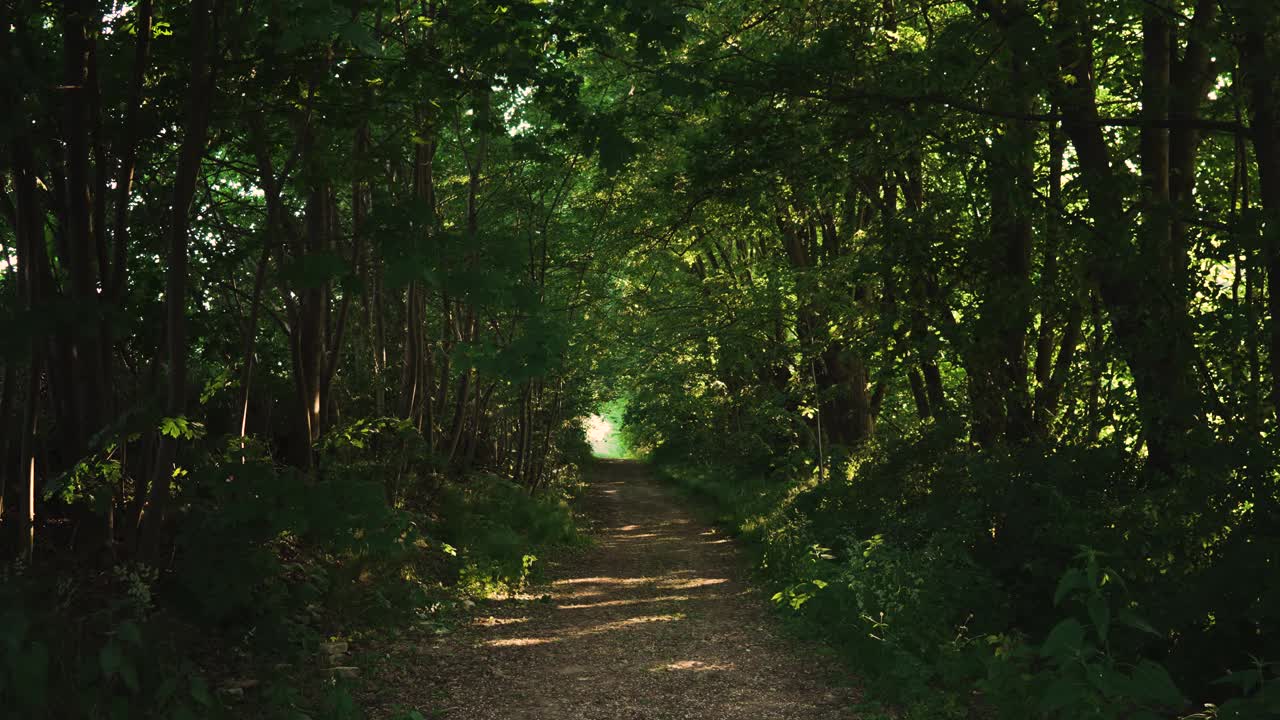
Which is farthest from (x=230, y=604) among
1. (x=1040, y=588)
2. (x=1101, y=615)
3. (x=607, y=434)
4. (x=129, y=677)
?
(x=607, y=434)

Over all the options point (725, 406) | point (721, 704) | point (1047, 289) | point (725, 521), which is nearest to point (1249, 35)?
point (1047, 289)

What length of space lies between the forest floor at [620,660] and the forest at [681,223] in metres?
0.26

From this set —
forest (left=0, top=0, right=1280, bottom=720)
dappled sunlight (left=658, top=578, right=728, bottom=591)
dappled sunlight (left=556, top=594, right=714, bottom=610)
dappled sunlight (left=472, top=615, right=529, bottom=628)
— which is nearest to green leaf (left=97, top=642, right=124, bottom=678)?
forest (left=0, top=0, right=1280, bottom=720)

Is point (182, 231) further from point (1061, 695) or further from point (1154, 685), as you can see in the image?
point (1154, 685)

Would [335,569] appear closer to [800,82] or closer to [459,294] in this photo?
[459,294]

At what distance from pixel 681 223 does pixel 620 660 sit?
5017mm

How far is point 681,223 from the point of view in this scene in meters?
Answer: 10.2

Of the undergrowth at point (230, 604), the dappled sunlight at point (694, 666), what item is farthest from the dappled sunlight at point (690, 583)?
the dappled sunlight at point (694, 666)

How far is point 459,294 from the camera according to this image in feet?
14.7

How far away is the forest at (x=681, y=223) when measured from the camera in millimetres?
4781

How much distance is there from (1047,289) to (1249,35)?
2.47m

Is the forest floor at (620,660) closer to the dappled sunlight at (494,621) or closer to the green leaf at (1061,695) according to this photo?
the dappled sunlight at (494,621)

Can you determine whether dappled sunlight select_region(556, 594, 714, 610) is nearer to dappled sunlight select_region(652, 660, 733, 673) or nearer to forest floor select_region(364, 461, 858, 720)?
forest floor select_region(364, 461, 858, 720)

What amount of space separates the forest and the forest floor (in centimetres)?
26
